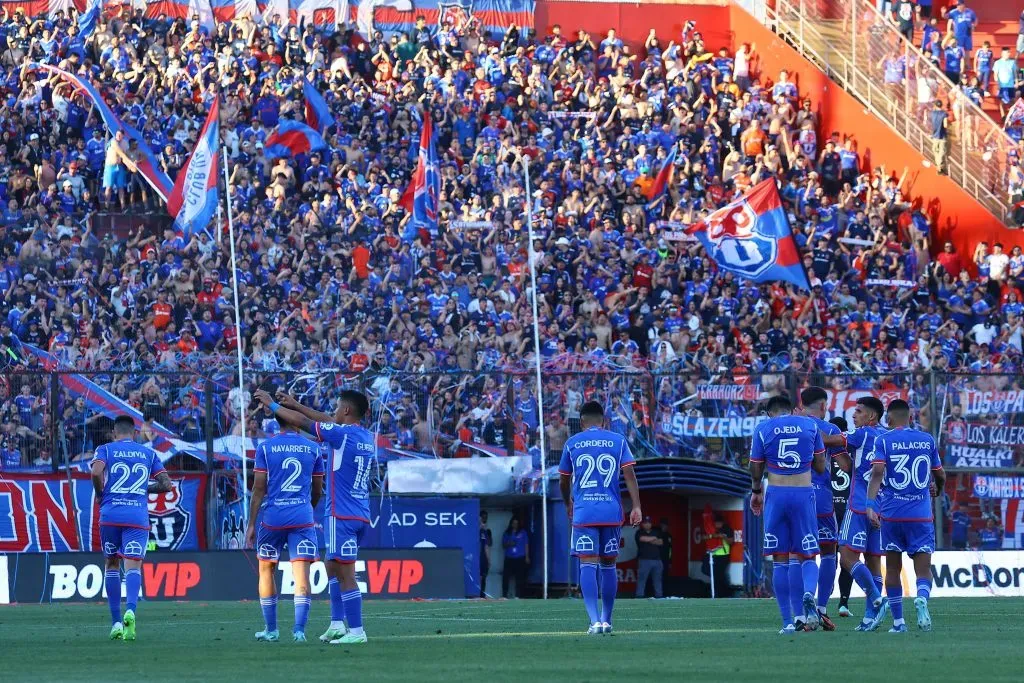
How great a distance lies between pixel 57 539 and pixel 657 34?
23362 millimetres

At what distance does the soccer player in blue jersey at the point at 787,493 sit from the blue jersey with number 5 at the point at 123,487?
18.2 feet

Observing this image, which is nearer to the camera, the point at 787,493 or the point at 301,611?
the point at 301,611

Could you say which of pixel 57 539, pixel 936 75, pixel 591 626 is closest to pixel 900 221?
pixel 936 75

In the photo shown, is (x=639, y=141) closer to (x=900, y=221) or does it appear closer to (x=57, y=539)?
(x=900, y=221)

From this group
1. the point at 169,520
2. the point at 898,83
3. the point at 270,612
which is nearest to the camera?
the point at 270,612

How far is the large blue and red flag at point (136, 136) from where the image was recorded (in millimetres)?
33469

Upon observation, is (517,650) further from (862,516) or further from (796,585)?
(862,516)

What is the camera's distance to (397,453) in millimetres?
29516

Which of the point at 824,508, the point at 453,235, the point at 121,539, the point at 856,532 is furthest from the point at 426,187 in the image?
the point at 121,539

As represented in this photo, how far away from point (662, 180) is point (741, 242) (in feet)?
18.6

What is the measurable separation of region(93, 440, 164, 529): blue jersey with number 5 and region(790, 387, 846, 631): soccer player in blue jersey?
6.12 meters

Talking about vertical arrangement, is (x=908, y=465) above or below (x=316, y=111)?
below

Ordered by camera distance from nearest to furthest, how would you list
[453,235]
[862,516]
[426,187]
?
[862,516]
[426,187]
[453,235]

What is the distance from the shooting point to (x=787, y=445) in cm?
1655
